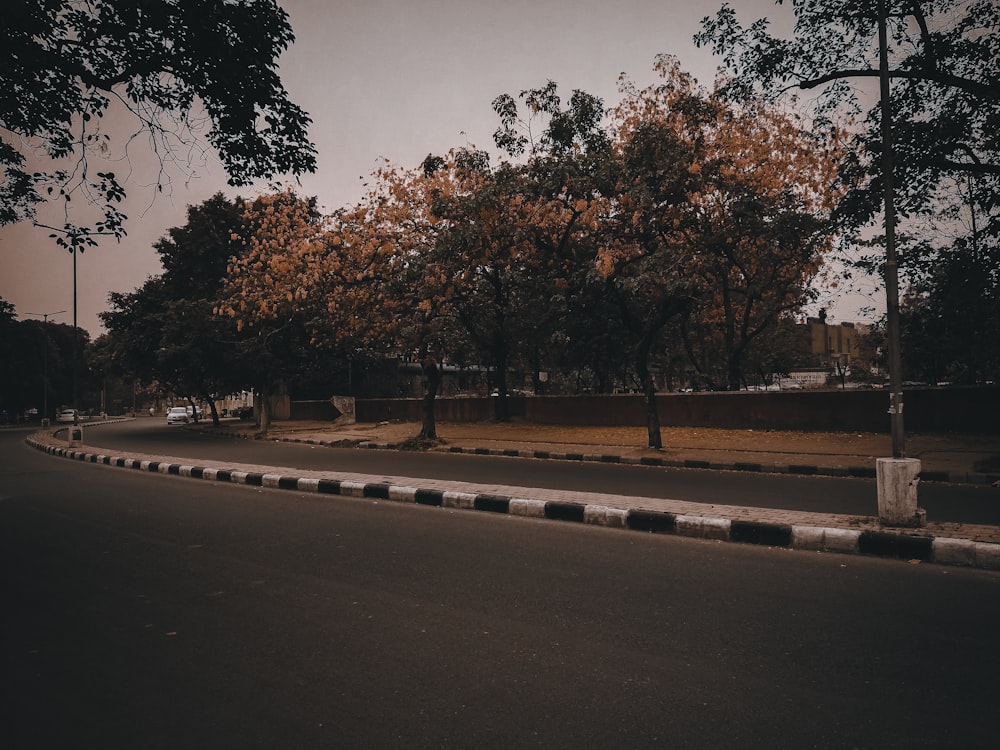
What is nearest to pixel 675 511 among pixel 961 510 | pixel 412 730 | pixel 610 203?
pixel 961 510

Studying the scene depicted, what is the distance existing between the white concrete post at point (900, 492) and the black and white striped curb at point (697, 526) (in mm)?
346

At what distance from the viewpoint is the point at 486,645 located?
3.65 m

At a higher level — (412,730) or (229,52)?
(229,52)

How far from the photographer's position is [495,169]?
16.4 metres

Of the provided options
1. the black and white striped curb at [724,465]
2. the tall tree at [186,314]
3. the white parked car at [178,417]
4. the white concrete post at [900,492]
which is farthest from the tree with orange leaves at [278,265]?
the white parked car at [178,417]

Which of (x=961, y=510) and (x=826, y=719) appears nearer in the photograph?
(x=826, y=719)

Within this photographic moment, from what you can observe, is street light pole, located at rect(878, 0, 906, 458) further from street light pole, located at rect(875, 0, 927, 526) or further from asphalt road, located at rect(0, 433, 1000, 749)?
asphalt road, located at rect(0, 433, 1000, 749)

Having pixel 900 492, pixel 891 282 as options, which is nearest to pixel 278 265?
pixel 891 282

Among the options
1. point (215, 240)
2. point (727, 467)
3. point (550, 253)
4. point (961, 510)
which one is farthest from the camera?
point (215, 240)

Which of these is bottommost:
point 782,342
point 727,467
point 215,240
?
point 727,467

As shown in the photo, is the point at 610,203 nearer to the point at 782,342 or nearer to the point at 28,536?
the point at 28,536

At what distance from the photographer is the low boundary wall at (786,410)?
53.5 feet

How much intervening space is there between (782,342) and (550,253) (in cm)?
3426

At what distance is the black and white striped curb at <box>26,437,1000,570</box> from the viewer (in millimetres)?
5578
